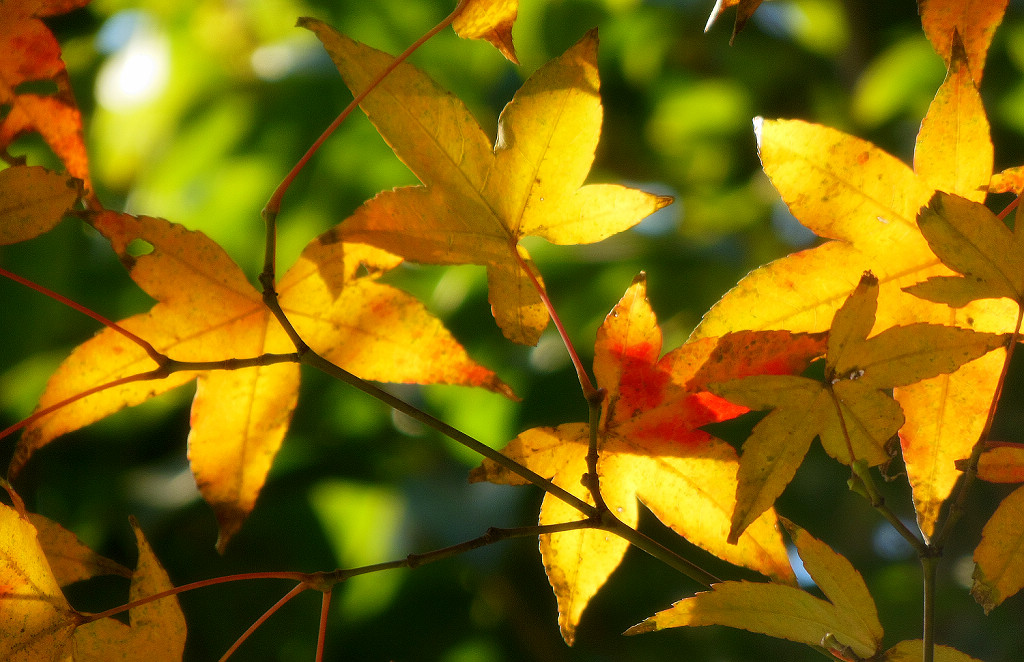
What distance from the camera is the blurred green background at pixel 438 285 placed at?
121cm

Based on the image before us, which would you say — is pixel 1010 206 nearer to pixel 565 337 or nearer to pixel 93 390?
pixel 565 337

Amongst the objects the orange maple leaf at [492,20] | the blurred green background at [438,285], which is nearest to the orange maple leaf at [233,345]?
the orange maple leaf at [492,20]

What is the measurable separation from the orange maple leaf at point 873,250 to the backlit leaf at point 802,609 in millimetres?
45

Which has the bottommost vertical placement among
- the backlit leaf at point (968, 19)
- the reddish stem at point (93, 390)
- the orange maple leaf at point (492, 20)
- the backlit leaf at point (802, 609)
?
the backlit leaf at point (802, 609)

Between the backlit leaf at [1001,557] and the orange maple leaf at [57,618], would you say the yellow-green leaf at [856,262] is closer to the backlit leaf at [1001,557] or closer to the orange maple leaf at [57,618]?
the backlit leaf at [1001,557]

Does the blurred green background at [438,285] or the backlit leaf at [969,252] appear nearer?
the backlit leaf at [969,252]

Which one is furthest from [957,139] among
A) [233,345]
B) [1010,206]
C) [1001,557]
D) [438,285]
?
[438,285]

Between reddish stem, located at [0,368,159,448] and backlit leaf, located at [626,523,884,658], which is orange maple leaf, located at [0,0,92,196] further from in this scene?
backlit leaf, located at [626,523,884,658]

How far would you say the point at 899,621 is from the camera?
3.66 feet

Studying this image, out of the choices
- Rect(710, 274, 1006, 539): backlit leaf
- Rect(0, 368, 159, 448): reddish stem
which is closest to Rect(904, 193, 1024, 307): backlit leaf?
Rect(710, 274, 1006, 539): backlit leaf

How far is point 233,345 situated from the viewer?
0.42 m

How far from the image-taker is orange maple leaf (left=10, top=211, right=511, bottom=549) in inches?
15.1

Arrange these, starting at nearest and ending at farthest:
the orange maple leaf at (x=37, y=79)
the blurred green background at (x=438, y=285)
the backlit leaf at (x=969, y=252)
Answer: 1. the backlit leaf at (x=969, y=252)
2. the orange maple leaf at (x=37, y=79)
3. the blurred green background at (x=438, y=285)

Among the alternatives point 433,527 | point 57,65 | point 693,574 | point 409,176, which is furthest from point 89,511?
point 693,574
